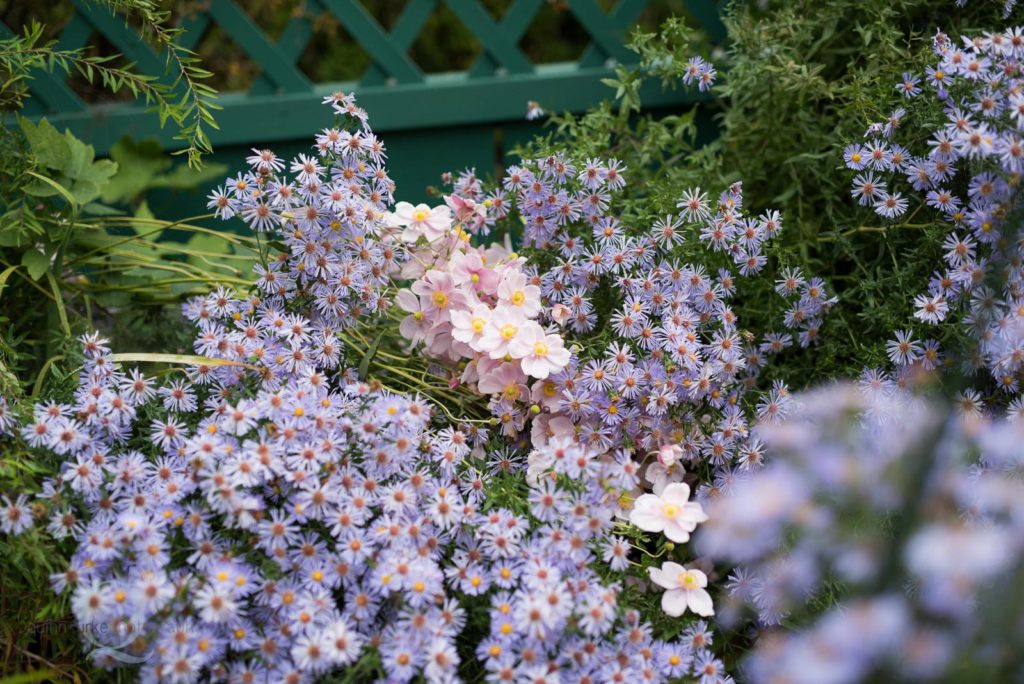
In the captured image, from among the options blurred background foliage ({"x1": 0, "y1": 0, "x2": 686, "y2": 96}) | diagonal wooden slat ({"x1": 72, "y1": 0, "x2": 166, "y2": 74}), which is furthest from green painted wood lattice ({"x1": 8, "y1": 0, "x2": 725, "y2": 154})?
blurred background foliage ({"x1": 0, "y1": 0, "x2": 686, "y2": 96})

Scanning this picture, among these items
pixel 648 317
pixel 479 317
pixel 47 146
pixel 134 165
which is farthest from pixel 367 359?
pixel 134 165

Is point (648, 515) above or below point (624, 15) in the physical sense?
below

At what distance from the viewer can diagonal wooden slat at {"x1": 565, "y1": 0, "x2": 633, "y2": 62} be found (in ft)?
7.03

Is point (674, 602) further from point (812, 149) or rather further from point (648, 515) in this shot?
point (812, 149)

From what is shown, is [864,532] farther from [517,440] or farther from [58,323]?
[58,323]

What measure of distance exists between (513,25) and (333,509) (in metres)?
1.52

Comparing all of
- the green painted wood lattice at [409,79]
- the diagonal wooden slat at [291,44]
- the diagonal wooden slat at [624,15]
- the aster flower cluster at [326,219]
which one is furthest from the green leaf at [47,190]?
the diagonal wooden slat at [624,15]

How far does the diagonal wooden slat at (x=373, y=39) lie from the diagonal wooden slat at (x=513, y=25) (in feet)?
0.49

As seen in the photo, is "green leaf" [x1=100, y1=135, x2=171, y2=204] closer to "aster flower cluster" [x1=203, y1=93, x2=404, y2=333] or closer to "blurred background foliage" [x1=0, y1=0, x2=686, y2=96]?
"blurred background foliage" [x1=0, y1=0, x2=686, y2=96]

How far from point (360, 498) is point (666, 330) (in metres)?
0.46

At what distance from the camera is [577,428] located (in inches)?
44.9

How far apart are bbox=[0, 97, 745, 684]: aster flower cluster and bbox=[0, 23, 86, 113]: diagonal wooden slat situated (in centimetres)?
102

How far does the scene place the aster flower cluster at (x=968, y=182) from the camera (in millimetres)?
1123

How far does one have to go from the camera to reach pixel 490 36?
2.14 meters
